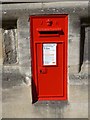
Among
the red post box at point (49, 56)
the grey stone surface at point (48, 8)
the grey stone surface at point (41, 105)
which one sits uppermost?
the grey stone surface at point (48, 8)

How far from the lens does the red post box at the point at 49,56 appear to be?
5.82 metres

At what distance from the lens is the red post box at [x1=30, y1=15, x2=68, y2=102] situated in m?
5.82

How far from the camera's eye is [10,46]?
604 centimetres

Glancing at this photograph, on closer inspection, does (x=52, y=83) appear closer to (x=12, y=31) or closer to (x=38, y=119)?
(x=38, y=119)

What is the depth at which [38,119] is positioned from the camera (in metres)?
6.28

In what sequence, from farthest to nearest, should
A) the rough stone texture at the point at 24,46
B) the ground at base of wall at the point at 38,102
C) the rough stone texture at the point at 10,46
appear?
the ground at base of wall at the point at 38,102, the rough stone texture at the point at 10,46, the rough stone texture at the point at 24,46

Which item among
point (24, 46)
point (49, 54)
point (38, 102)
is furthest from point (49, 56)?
point (38, 102)

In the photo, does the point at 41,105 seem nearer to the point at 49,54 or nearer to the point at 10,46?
the point at 49,54

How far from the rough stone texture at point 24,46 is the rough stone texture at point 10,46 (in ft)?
0.48

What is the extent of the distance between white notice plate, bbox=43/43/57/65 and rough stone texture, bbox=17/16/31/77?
30 centimetres

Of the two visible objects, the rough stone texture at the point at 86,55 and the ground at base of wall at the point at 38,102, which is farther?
the ground at base of wall at the point at 38,102

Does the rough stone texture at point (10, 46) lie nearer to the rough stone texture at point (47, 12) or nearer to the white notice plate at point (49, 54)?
the rough stone texture at point (47, 12)

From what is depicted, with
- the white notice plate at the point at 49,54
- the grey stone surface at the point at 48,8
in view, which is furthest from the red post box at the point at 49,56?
the grey stone surface at the point at 48,8

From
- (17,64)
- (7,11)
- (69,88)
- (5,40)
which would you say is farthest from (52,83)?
(7,11)
